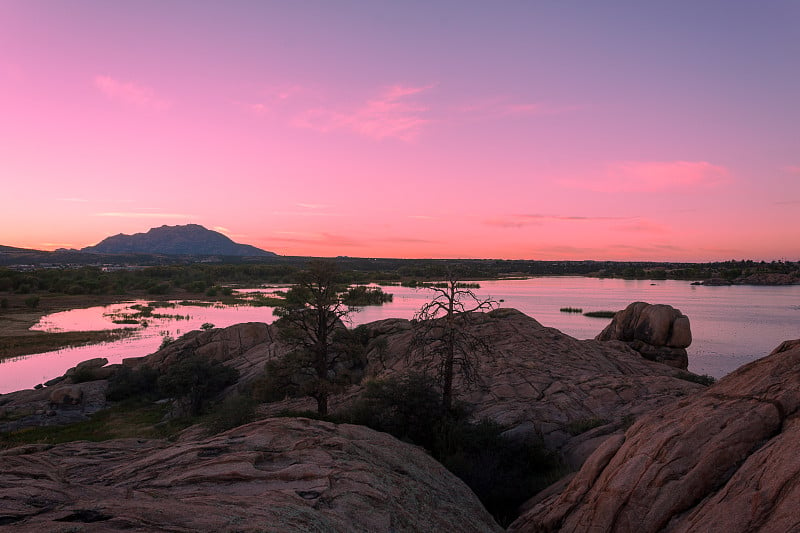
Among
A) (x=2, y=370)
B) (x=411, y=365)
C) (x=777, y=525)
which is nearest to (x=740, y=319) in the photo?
(x=411, y=365)

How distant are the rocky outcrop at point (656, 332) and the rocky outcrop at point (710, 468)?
33.7 meters

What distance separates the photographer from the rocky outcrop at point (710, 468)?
251 inches

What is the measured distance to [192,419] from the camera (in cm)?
2694

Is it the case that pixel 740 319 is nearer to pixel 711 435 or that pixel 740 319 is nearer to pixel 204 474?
pixel 711 435

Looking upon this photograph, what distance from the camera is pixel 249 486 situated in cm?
789

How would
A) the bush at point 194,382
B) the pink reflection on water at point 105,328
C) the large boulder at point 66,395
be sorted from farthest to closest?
the pink reflection on water at point 105,328, the large boulder at point 66,395, the bush at point 194,382

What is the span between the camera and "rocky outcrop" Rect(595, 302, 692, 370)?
39.3 meters

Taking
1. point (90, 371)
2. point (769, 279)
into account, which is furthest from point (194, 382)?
point (769, 279)

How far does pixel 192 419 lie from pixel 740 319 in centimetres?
6645

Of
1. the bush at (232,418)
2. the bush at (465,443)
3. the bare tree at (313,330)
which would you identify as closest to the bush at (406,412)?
the bush at (465,443)

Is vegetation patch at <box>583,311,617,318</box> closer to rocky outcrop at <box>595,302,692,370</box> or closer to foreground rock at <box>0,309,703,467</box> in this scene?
rocky outcrop at <box>595,302,692,370</box>

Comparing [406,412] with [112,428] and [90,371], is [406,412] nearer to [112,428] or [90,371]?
[112,428]

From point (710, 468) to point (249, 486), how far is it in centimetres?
737

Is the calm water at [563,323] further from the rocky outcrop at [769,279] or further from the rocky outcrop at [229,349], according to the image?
the rocky outcrop at [769,279]
